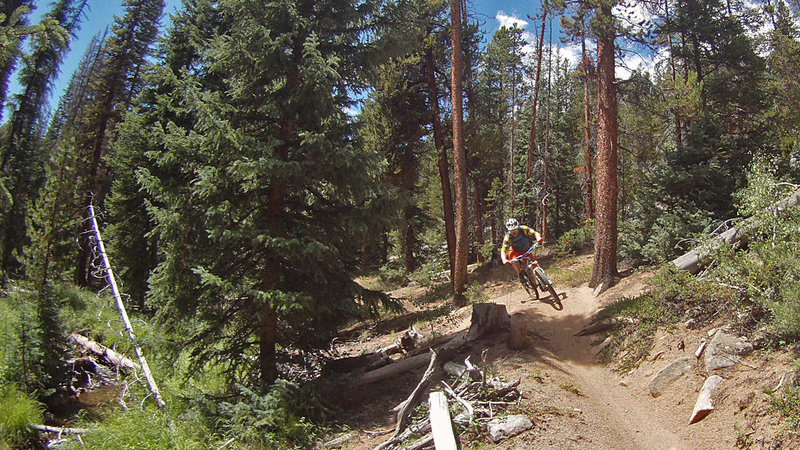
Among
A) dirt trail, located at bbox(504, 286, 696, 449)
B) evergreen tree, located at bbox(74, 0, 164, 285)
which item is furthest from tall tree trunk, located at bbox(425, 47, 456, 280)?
evergreen tree, located at bbox(74, 0, 164, 285)

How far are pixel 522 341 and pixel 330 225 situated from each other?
428cm

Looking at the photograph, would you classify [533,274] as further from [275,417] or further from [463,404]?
[275,417]

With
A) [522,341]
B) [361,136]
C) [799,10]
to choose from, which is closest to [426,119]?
[361,136]

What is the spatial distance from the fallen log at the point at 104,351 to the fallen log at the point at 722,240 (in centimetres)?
1288

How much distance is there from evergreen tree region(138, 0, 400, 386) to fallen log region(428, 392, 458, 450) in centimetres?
250

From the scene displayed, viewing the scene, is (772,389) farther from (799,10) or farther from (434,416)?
(799,10)

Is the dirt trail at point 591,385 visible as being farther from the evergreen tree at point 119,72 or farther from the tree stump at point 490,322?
the evergreen tree at point 119,72

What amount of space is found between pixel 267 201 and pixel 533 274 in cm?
665

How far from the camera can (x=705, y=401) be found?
5.64 metres

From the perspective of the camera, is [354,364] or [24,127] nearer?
[354,364]

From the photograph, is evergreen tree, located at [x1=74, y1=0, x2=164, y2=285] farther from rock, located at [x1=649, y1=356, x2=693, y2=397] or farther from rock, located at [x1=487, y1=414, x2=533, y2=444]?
rock, located at [x1=649, y1=356, x2=693, y2=397]

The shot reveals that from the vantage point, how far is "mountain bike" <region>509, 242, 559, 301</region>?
1054 cm

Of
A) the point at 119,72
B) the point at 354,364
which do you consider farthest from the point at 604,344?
the point at 119,72

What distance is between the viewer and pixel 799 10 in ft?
66.9
